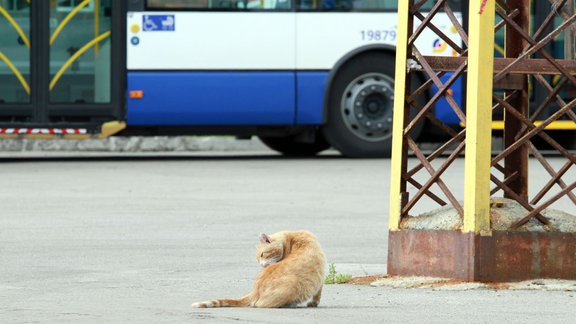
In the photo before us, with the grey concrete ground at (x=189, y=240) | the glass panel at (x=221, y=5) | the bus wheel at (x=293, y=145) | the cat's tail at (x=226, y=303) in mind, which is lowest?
the bus wheel at (x=293, y=145)

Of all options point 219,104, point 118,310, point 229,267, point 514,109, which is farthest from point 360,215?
point 219,104

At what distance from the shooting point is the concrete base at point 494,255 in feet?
26.8

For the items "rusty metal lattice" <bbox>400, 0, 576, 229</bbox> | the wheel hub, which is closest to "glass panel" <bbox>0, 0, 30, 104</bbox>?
the wheel hub

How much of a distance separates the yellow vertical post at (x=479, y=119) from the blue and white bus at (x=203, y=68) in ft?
40.7

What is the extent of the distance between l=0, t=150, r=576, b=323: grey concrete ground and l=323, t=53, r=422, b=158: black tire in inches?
14.2

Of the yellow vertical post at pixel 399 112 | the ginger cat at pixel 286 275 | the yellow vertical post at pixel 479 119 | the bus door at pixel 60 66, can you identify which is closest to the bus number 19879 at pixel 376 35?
the bus door at pixel 60 66

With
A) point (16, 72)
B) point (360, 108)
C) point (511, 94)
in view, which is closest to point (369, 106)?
point (360, 108)

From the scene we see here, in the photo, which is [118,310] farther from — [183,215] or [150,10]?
[150,10]

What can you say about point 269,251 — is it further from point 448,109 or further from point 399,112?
point 448,109

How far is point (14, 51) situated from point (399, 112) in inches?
482

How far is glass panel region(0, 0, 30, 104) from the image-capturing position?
66.3ft

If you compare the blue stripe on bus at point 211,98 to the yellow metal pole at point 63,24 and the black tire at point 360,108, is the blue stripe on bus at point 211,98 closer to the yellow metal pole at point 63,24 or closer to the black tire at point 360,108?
the black tire at point 360,108

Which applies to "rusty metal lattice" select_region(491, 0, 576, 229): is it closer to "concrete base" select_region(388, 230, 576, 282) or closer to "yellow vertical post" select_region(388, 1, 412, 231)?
"concrete base" select_region(388, 230, 576, 282)

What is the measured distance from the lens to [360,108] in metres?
21.2
